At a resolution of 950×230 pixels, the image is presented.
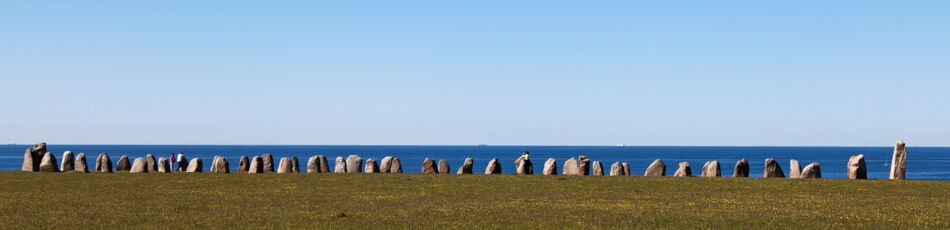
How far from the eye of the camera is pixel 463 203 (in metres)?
27.5

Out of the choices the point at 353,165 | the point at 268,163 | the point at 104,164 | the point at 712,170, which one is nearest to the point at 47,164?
the point at 104,164

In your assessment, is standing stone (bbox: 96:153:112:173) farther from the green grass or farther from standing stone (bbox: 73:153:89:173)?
the green grass

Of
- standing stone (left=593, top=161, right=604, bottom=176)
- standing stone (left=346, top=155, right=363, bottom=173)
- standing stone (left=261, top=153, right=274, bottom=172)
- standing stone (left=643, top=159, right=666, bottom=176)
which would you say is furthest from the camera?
standing stone (left=346, top=155, right=363, bottom=173)

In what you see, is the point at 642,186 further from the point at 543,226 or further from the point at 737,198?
the point at 543,226

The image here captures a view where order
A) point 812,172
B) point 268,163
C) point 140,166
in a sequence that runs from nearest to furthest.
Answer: point 812,172 < point 140,166 < point 268,163

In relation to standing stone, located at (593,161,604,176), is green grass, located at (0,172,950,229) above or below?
below

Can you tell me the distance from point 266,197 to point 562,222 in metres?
10.6

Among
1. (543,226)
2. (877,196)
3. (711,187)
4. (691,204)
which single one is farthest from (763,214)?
(711,187)

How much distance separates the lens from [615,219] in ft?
74.4

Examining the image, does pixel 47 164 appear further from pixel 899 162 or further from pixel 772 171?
pixel 899 162

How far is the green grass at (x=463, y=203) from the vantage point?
21.8 meters

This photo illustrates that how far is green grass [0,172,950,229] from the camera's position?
71.6ft

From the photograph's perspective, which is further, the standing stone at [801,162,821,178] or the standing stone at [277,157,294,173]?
the standing stone at [277,157,294,173]

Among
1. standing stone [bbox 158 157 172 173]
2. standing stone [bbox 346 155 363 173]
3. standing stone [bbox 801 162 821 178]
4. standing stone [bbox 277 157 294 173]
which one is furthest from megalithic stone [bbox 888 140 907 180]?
standing stone [bbox 158 157 172 173]
